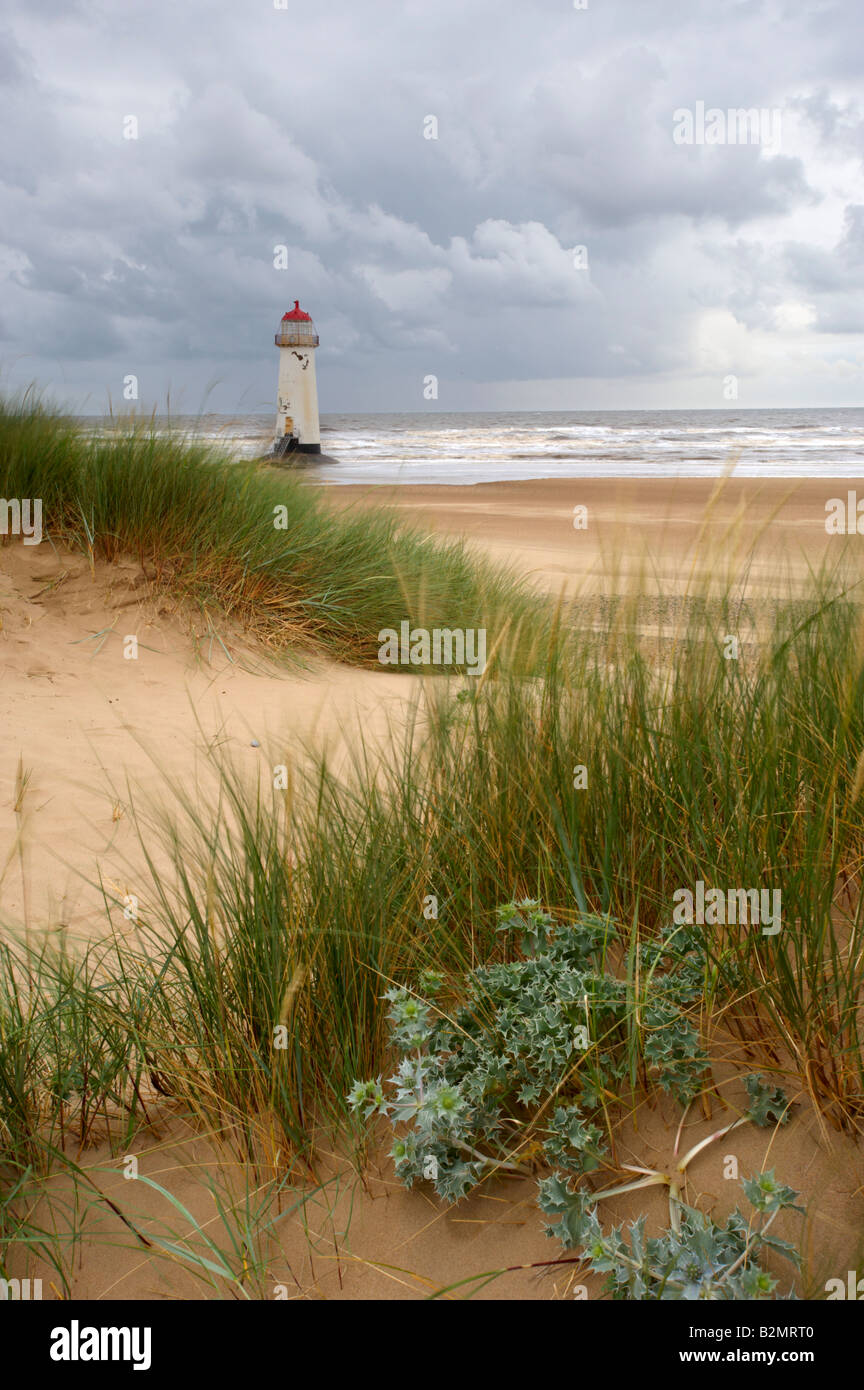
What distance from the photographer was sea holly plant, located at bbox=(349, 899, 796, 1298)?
1.46 metres

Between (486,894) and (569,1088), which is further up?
(486,894)

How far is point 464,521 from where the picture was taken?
16.5 meters

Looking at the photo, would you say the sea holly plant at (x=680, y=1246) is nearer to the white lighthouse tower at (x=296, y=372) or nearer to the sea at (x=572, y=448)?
the sea at (x=572, y=448)

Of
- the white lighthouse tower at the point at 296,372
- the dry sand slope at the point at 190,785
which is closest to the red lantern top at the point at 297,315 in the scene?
the white lighthouse tower at the point at 296,372

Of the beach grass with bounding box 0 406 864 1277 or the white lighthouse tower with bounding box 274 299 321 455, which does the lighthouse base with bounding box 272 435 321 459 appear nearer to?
the white lighthouse tower with bounding box 274 299 321 455

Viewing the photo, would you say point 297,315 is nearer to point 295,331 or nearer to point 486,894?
point 295,331

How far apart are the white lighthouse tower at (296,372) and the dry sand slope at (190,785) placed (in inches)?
836

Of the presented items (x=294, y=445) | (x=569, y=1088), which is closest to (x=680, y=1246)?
(x=569, y=1088)

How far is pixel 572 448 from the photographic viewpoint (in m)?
38.9

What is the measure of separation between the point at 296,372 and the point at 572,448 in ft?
44.9

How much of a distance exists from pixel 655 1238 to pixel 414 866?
93cm

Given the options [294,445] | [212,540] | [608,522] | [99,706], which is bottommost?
[99,706]

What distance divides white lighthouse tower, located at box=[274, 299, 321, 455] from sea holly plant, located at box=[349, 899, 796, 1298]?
1137 inches
